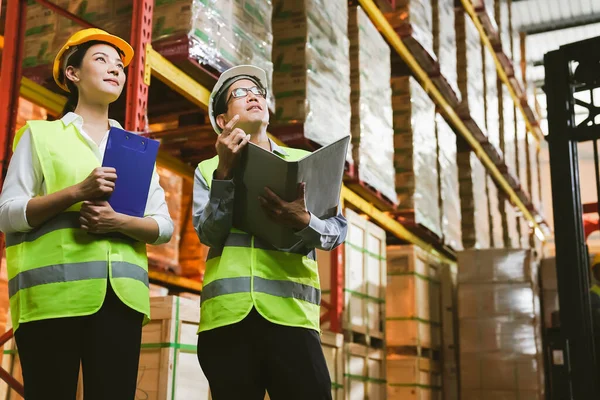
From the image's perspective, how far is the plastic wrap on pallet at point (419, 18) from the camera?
280 inches

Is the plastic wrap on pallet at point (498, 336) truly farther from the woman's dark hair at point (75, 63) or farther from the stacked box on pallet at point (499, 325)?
the woman's dark hair at point (75, 63)

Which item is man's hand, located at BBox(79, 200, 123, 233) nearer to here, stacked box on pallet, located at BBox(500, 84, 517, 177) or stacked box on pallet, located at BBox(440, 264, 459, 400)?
stacked box on pallet, located at BBox(440, 264, 459, 400)

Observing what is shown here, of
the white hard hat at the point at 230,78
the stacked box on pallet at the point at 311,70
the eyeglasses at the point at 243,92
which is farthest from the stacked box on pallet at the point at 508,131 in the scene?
the eyeglasses at the point at 243,92

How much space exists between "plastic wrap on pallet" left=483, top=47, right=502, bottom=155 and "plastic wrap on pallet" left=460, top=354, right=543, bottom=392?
383cm

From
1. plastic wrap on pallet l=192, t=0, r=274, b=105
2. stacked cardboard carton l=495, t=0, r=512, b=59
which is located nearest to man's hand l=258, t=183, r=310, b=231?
plastic wrap on pallet l=192, t=0, r=274, b=105

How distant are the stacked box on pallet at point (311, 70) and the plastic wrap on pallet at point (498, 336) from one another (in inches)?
102

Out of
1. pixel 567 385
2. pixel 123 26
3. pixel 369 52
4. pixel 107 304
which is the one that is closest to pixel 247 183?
pixel 107 304

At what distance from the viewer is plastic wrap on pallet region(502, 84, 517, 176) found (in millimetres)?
10820

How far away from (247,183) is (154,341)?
1.70 m

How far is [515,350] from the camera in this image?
6656 millimetres

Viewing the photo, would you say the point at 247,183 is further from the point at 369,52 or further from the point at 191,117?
the point at 369,52

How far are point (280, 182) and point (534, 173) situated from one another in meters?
11.8

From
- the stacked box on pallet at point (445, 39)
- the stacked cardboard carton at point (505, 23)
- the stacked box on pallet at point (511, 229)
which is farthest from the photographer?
→ the stacked cardboard carton at point (505, 23)

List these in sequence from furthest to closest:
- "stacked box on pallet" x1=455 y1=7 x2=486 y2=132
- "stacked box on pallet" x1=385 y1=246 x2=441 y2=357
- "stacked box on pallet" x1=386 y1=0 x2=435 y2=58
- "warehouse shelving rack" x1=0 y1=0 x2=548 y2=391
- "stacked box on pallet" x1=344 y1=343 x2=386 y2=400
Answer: "stacked box on pallet" x1=455 y1=7 x2=486 y2=132 < "stacked box on pallet" x1=386 y1=0 x2=435 y2=58 < "stacked box on pallet" x1=385 y1=246 x2=441 y2=357 < "stacked box on pallet" x1=344 y1=343 x2=386 y2=400 < "warehouse shelving rack" x1=0 y1=0 x2=548 y2=391
